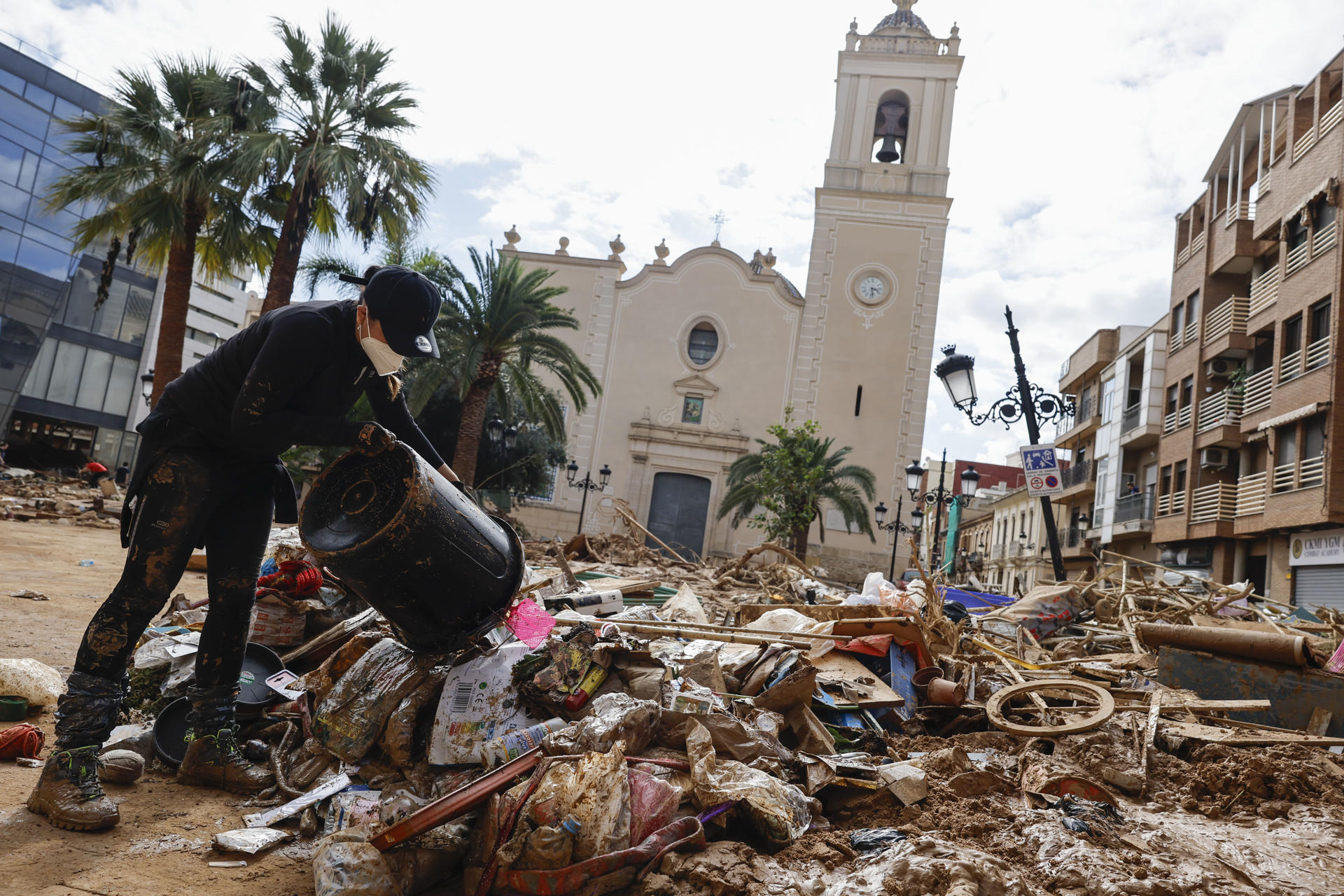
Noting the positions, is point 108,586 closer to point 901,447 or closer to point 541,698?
point 541,698

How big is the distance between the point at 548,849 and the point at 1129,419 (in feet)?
109

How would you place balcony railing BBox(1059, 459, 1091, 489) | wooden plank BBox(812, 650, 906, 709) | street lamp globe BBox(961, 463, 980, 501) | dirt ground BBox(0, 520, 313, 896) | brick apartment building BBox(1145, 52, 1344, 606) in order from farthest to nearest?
balcony railing BBox(1059, 459, 1091, 489)
brick apartment building BBox(1145, 52, 1344, 606)
street lamp globe BBox(961, 463, 980, 501)
wooden plank BBox(812, 650, 906, 709)
dirt ground BBox(0, 520, 313, 896)

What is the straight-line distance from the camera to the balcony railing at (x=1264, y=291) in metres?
21.6

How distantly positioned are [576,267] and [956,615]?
2991 centimetres

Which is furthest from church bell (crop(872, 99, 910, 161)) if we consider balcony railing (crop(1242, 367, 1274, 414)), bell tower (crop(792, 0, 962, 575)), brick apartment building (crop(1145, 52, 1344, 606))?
balcony railing (crop(1242, 367, 1274, 414))

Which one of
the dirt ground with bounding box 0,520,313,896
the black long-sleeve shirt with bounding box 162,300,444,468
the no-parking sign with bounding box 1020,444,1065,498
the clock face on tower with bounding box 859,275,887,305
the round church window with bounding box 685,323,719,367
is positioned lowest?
the dirt ground with bounding box 0,520,313,896

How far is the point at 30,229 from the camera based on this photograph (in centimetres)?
2841

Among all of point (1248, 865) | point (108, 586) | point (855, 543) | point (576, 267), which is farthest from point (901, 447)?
point (1248, 865)

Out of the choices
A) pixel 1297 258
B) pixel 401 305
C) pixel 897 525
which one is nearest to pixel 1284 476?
pixel 1297 258

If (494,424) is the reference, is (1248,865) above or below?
below

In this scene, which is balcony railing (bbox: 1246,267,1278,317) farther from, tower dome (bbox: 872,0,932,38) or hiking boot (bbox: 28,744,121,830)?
hiking boot (bbox: 28,744,121,830)

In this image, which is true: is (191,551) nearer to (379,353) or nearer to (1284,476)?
(379,353)

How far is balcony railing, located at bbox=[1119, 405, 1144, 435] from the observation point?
30.0 meters

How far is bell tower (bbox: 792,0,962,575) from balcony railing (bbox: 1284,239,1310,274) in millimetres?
12914
